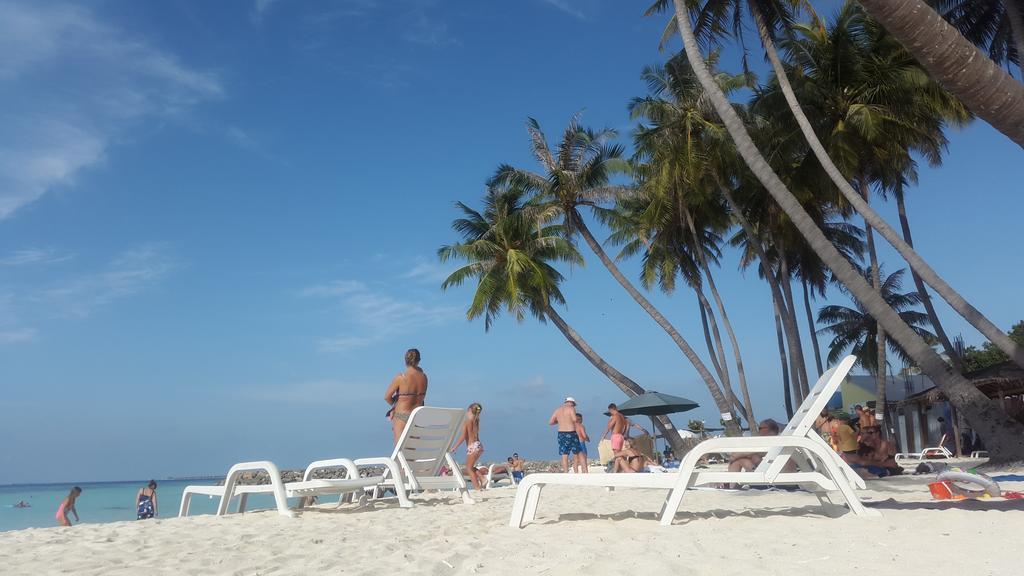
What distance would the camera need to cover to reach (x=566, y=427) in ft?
39.1

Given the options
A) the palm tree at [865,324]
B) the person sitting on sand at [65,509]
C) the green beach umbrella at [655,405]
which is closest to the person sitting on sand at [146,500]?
the person sitting on sand at [65,509]

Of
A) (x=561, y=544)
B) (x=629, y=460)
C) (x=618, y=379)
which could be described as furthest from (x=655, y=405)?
(x=561, y=544)

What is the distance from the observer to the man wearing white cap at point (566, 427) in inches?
466

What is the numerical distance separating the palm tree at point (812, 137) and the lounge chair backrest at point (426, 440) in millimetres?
8144

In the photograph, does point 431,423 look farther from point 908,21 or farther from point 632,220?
point 632,220

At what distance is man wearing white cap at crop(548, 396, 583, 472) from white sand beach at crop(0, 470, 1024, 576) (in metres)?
6.13

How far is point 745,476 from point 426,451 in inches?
125

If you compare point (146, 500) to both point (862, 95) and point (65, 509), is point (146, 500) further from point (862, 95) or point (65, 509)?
point (862, 95)

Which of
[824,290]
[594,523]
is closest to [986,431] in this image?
[594,523]

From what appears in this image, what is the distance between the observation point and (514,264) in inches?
824

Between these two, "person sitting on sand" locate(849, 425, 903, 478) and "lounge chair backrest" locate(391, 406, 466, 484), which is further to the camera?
"person sitting on sand" locate(849, 425, 903, 478)

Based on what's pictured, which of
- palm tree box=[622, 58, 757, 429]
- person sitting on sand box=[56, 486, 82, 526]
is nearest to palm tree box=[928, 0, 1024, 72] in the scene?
palm tree box=[622, 58, 757, 429]

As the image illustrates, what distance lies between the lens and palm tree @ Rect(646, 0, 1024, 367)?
36.1ft

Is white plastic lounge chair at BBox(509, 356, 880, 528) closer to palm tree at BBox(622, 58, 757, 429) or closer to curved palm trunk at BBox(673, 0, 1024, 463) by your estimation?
curved palm trunk at BBox(673, 0, 1024, 463)
